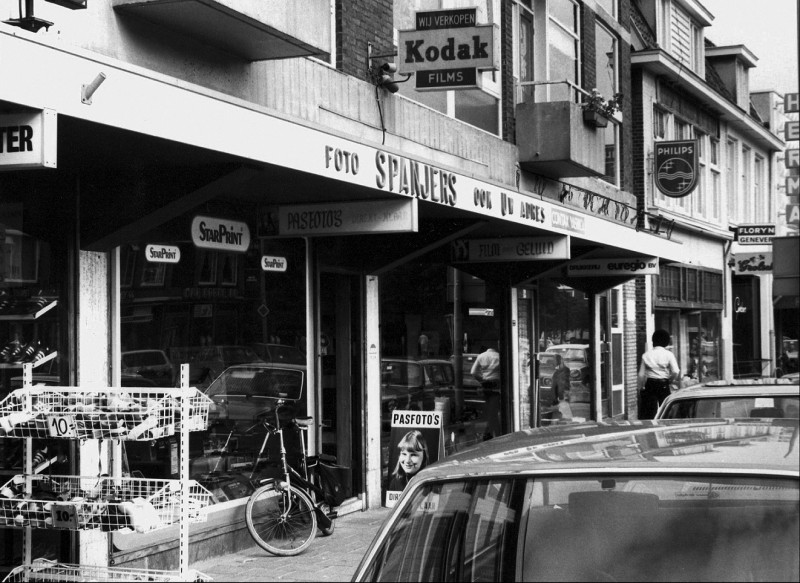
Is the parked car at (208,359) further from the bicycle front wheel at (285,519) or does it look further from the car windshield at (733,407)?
the car windshield at (733,407)

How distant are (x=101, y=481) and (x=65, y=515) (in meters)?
0.42

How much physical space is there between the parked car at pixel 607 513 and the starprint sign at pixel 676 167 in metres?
18.7

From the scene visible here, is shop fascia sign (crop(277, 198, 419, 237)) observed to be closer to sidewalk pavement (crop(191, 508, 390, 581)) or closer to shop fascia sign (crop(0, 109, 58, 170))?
sidewalk pavement (crop(191, 508, 390, 581))

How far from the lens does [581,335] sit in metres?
18.9

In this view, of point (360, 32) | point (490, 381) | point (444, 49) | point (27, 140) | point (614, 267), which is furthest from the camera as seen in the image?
point (614, 267)

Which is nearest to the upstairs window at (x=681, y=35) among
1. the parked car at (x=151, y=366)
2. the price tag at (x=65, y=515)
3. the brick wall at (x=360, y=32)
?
the brick wall at (x=360, y=32)

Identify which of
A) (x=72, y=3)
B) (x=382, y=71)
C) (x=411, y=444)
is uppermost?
(x=382, y=71)

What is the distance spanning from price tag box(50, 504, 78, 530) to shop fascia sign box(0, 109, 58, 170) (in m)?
1.72

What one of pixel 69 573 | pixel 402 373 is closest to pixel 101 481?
pixel 69 573

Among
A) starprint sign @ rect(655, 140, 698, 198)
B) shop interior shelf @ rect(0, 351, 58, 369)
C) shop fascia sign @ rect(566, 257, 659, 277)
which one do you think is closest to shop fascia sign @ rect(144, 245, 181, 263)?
shop interior shelf @ rect(0, 351, 58, 369)

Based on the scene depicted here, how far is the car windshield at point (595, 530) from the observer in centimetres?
292

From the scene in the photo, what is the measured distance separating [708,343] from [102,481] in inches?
901

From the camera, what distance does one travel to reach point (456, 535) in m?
3.33

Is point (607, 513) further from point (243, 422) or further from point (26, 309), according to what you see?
point (243, 422)
